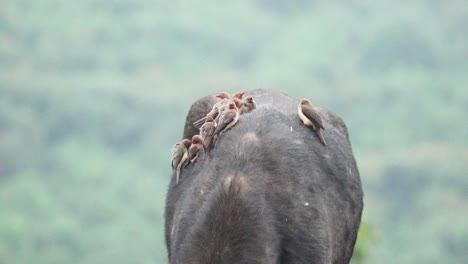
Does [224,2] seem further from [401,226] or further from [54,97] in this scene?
[401,226]

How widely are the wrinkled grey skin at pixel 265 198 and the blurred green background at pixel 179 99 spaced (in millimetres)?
60344

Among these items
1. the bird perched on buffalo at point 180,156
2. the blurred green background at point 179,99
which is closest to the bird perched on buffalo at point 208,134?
the bird perched on buffalo at point 180,156

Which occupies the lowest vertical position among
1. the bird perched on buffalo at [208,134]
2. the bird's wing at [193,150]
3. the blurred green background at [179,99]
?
the bird perched on buffalo at [208,134]

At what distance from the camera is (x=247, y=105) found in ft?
30.5

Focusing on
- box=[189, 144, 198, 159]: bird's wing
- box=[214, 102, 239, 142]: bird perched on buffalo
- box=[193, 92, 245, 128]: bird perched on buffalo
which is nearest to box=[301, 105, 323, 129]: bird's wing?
box=[193, 92, 245, 128]: bird perched on buffalo

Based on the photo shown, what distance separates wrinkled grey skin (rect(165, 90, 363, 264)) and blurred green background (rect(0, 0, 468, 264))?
198 feet

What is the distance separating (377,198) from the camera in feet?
301

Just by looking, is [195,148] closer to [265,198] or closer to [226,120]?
[226,120]

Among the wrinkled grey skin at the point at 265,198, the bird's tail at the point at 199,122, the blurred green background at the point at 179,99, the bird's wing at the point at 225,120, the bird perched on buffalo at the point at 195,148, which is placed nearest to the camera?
the wrinkled grey skin at the point at 265,198

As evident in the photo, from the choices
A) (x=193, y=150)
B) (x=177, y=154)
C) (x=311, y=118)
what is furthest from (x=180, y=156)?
(x=311, y=118)

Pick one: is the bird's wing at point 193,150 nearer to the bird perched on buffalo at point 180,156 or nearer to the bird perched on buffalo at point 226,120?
the bird perched on buffalo at point 180,156

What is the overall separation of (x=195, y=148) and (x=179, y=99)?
103 m

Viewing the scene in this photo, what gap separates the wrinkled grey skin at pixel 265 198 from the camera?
8047 millimetres

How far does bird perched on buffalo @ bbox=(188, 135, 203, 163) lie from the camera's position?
9.12 m
